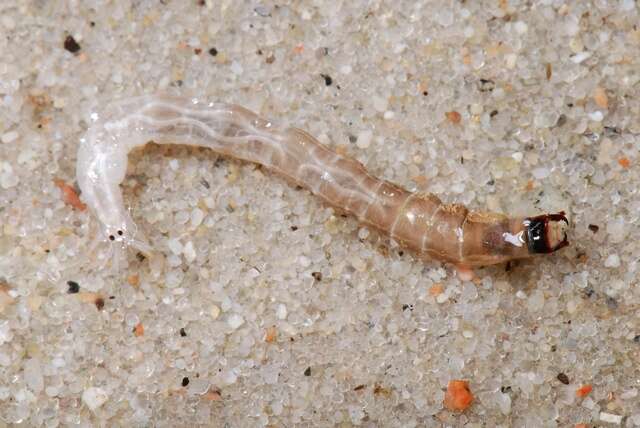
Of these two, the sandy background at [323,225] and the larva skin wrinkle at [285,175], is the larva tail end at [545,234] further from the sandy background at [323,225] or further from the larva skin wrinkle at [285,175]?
the sandy background at [323,225]

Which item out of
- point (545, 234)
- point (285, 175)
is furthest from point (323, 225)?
point (545, 234)

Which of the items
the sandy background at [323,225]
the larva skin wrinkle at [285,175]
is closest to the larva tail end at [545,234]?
the larva skin wrinkle at [285,175]

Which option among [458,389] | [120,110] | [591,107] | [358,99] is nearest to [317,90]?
[358,99]

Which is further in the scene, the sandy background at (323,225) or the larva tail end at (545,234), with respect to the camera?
the sandy background at (323,225)

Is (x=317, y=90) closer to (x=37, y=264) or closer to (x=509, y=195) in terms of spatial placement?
(x=509, y=195)

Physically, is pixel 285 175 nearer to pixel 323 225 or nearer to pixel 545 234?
pixel 323 225

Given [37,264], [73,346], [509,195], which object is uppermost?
[509,195]
